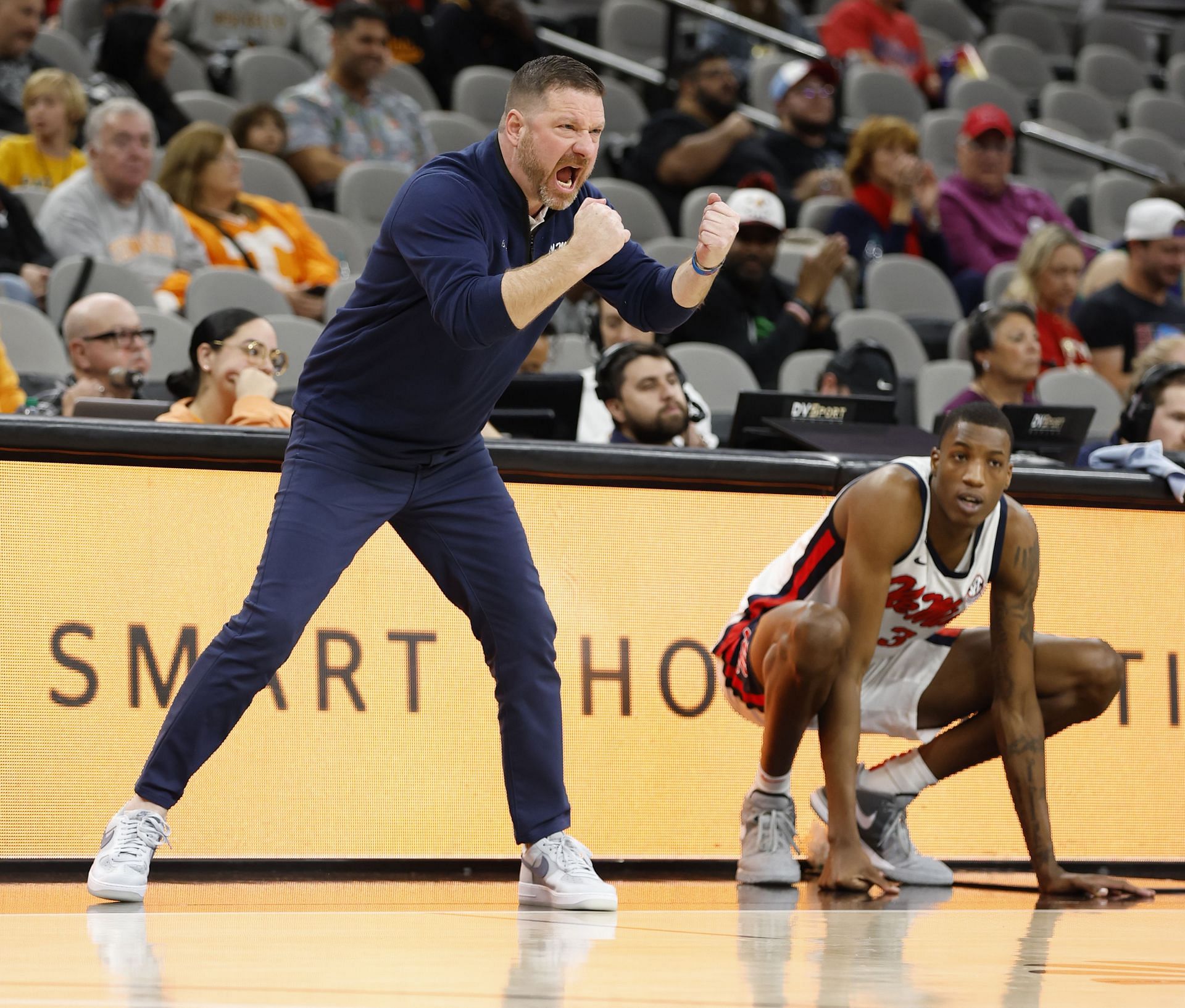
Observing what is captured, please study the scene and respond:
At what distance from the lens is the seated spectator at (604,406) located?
5844mm

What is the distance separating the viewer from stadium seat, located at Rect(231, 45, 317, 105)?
9055 mm

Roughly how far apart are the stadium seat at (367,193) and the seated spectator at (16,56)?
150cm

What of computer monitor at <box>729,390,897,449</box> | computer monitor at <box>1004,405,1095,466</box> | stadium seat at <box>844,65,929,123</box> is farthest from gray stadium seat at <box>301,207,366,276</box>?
stadium seat at <box>844,65,929,123</box>

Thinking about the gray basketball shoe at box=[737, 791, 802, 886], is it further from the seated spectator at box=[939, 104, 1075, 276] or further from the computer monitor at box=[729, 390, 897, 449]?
the seated spectator at box=[939, 104, 1075, 276]

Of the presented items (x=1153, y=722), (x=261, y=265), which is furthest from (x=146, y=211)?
(x=1153, y=722)

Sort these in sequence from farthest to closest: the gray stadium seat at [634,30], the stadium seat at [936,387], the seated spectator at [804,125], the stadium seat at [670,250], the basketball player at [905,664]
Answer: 1. the gray stadium seat at [634,30]
2. the seated spectator at [804,125]
3. the stadium seat at [670,250]
4. the stadium seat at [936,387]
5. the basketball player at [905,664]

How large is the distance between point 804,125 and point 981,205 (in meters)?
1.26

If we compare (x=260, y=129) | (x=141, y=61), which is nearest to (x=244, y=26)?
(x=141, y=61)

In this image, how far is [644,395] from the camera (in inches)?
222

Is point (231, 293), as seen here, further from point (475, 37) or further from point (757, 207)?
point (475, 37)

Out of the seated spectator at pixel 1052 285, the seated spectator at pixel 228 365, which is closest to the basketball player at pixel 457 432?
the seated spectator at pixel 228 365

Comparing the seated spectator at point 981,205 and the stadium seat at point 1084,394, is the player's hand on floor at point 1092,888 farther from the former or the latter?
the seated spectator at point 981,205

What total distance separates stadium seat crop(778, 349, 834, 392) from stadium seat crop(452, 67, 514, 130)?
311cm

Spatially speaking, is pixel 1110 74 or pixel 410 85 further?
pixel 1110 74
